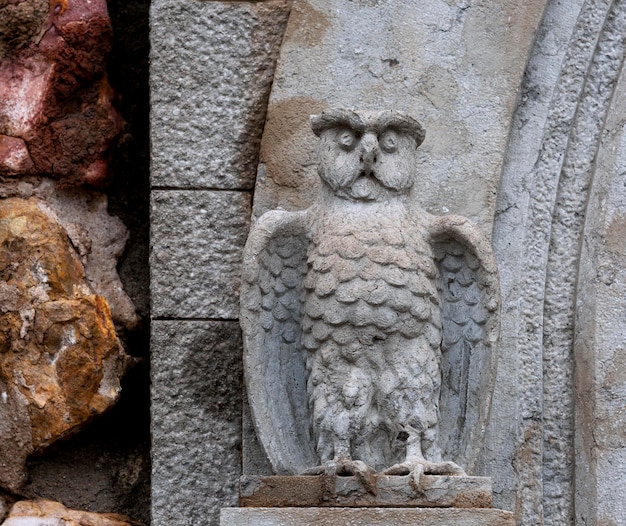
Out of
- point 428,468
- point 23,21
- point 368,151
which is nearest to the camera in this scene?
point 428,468

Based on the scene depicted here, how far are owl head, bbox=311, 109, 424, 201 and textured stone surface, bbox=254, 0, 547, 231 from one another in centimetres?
25

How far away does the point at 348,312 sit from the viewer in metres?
2.61

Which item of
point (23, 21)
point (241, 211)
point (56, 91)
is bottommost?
point (241, 211)

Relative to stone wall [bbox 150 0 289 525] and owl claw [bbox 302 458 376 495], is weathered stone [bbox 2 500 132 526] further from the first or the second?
owl claw [bbox 302 458 376 495]

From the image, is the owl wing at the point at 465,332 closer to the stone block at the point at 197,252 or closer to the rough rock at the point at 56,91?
the stone block at the point at 197,252

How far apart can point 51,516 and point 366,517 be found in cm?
76

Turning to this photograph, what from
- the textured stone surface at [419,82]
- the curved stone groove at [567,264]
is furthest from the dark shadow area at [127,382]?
the curved stone groove at [567,264]

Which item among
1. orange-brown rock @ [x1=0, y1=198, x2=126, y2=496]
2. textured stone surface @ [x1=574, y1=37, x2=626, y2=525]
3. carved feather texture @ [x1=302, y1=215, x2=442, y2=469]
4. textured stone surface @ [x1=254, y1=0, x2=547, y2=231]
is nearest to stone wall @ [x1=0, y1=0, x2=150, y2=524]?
orange-brown rock @ [x1=0, y1=198, x2=126, y2=496]

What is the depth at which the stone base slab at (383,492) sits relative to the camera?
2477 millimetres

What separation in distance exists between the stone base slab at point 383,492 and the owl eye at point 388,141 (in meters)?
0.61

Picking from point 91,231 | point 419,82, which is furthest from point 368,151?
point 91,231

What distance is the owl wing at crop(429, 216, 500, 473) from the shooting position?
267 centimetres

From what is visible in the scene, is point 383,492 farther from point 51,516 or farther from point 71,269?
point 71,269

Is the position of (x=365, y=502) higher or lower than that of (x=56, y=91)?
lower
